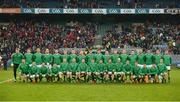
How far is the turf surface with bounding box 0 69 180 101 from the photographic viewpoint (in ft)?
63.0

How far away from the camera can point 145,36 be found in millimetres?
47719

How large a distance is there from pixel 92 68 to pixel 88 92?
424 cm

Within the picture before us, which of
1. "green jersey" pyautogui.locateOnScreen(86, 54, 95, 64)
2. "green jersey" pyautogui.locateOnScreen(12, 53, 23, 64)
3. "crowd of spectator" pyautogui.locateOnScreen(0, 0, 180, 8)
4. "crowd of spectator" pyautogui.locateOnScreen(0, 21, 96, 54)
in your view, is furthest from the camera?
"crowd of spectator" pyautogui.locateOnScreen(0, 0, 180, 8)

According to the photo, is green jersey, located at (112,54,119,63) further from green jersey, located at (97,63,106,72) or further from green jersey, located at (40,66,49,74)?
green jersey, located at (40,66,49,74)

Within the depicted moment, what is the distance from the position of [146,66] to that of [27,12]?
80.9 feet

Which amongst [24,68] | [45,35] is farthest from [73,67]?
[45,35]

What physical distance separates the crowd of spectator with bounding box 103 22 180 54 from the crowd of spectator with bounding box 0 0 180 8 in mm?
2039

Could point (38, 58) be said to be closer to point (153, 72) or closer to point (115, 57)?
point (115, 57)

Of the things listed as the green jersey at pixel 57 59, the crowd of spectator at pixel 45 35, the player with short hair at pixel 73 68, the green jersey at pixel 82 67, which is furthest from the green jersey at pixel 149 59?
the crowd of spectator at pixel 45 35

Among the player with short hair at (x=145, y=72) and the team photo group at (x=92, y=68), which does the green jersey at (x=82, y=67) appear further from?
the player with short hair at (x=145, y=72)

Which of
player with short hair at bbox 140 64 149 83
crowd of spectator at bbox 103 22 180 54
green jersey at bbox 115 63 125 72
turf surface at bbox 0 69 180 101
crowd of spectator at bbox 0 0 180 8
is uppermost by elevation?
crowd of spectator at bbox 0 0 180 8

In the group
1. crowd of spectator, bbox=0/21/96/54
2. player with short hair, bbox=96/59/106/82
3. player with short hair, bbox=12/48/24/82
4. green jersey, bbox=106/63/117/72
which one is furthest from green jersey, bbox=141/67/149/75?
crowd of spectator, bbox=0/21/96/54

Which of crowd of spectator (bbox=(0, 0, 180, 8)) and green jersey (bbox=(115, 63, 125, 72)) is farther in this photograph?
crowd of spectator (bbox=(0, 0, 180, 8))

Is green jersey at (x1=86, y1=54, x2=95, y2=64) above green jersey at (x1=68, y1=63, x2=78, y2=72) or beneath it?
above
